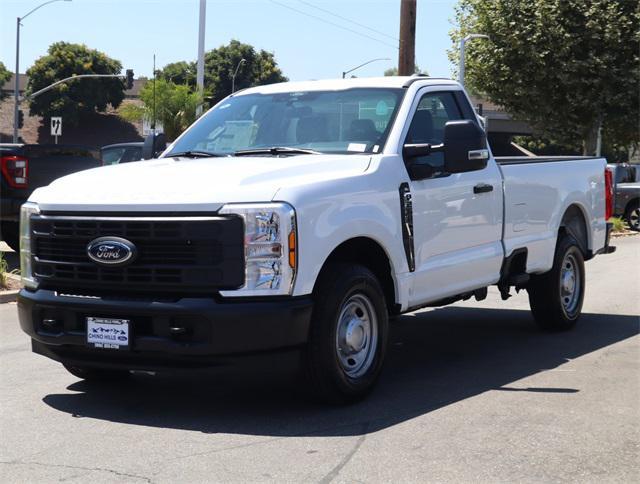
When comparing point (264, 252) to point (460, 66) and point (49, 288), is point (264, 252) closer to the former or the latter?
point (49, 288)

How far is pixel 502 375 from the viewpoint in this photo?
7.93 meters

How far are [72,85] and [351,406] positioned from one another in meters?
88.9

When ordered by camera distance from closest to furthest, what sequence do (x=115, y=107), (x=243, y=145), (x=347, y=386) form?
(x=347, y=386)
(x=243, y=145)
(x=115, y=107)

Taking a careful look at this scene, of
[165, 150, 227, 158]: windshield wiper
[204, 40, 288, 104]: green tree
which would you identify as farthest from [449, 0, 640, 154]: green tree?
[204, 40, 288, 104]: green tree

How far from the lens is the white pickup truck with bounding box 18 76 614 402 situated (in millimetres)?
6223

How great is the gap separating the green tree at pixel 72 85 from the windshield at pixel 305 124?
86.1m

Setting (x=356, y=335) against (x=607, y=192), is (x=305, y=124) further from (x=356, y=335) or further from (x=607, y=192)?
(x=607, y=192)

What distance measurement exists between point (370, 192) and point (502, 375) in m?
1.87

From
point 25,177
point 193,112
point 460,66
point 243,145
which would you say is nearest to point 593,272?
point 25,177

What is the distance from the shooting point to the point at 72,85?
9206 centimetres

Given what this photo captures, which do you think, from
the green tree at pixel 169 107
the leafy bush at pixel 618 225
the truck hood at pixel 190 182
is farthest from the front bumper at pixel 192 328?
the green tree at pixel 169 107

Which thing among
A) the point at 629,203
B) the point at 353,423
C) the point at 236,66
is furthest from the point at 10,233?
the point at 236,66

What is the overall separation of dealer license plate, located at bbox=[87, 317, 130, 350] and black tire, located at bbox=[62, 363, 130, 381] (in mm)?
936

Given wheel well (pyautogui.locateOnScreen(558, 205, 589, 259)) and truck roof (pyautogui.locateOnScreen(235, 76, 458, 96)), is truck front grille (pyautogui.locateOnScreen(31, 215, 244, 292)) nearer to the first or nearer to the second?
truck roof (pyautogui.locateOnScreen(235, 76, 458, 96))
